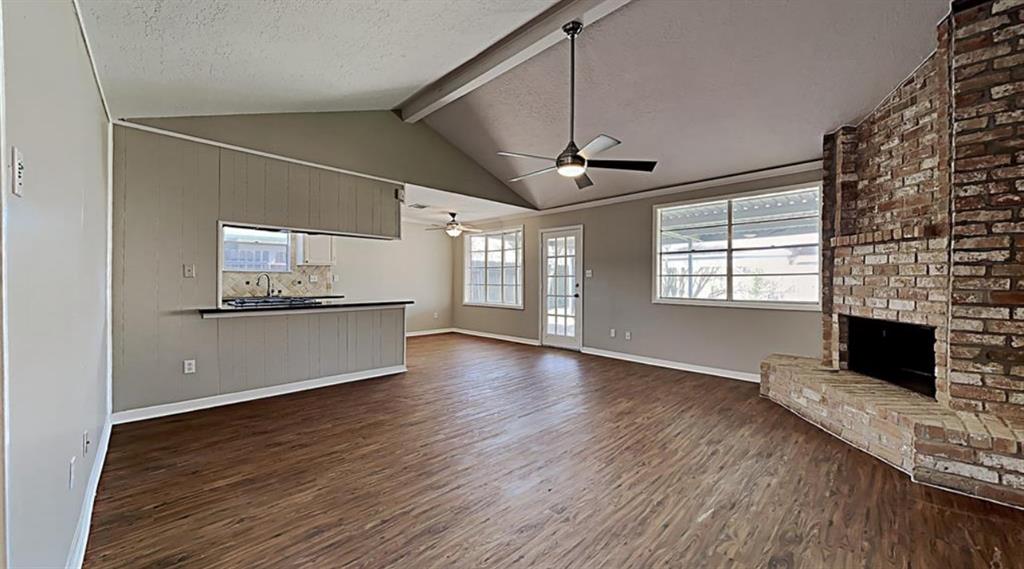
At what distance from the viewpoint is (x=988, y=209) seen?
2.70 meters

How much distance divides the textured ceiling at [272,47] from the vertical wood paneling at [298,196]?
638 millimetres

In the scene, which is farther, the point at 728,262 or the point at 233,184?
the point at 728,262

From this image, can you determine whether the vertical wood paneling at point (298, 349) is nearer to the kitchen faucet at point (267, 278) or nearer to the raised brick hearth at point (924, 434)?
the kitchen faucet at point (267, 278)

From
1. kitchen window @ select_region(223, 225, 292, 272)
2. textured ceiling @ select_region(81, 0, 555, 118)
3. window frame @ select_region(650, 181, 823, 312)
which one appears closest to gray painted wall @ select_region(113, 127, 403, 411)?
textured ceiling @ select_region(81, 0, 555, 118)

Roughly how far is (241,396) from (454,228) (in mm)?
4669

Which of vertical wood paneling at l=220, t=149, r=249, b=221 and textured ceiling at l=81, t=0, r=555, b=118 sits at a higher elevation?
textured ceiling at l=81, t=0, r=555, b=118

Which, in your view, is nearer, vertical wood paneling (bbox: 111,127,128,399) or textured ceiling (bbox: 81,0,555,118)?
textured ceiling (bbox: 81,0,555,118)

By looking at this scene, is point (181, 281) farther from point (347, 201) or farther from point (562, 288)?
point (562, 288)

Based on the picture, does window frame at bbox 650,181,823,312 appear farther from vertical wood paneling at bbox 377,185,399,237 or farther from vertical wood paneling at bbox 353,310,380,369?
vertical wood paneling at bbox 353,310,380,369

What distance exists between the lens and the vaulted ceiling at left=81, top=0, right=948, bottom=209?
2.51m

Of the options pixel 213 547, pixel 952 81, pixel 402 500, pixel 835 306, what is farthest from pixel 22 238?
pixel 835 306

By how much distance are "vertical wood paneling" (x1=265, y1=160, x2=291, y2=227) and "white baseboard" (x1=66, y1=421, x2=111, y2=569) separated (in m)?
2.31

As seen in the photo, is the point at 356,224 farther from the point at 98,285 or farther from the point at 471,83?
the point at 98,285

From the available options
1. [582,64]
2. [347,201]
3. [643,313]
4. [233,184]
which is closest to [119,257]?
[233,184]
